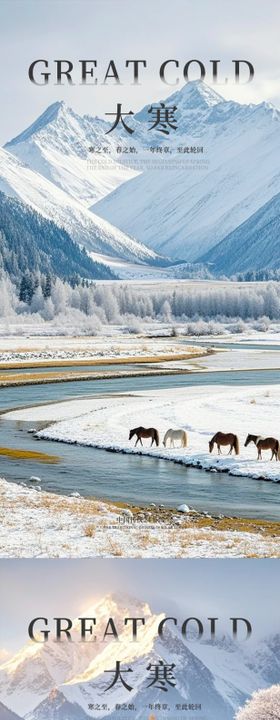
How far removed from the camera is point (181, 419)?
1209 inches

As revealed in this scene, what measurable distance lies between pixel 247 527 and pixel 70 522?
309 cm

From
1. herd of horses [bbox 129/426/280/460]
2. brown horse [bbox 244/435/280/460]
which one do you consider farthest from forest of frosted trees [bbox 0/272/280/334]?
brown horse [bbox 244/435/280/460]

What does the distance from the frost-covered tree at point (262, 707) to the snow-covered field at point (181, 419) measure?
12323 millimetres

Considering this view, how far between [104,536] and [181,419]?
666 inches

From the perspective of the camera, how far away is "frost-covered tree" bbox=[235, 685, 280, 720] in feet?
25.6

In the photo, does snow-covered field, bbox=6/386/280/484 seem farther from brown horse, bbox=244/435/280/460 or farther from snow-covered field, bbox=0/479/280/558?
snow-covered field, bbox=0/479/280/558

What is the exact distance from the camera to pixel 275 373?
184 feet

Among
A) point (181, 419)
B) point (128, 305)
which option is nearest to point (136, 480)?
point (181, 419)

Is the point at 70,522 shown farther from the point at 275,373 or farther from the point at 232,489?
the point at 275,373

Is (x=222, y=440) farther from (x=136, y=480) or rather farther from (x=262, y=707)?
(x=262, y=707)

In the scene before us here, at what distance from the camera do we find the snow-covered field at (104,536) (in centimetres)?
1275

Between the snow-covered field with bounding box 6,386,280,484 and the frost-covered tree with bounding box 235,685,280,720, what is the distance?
1232cm

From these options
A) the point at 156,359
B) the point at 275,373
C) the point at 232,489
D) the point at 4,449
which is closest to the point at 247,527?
the point at 232,489

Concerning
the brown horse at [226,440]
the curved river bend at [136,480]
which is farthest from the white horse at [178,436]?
the brown horse at [226,440]
